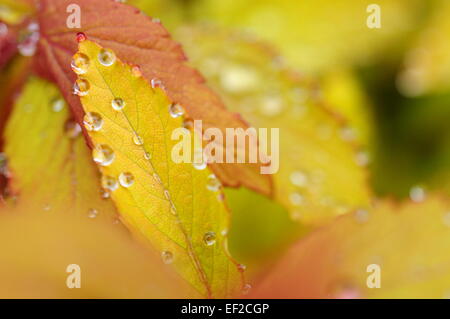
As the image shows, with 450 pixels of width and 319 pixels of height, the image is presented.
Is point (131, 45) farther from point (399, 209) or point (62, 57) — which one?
point (399, 209)

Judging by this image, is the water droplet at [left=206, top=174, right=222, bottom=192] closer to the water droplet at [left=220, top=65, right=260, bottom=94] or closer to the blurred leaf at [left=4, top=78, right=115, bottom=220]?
the blurred leaf at [left=4, top=78, right=115, bottom=220]

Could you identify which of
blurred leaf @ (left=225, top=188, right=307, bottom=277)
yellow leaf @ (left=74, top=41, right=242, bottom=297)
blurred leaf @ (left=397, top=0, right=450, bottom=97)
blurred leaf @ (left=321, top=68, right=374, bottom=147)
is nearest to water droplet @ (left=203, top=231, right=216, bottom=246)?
yellow leaf @ (left=74, top=41, right=242, bottom=297)

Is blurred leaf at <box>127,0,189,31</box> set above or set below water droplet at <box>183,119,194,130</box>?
above

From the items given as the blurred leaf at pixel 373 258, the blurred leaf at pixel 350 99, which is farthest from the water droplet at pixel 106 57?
the blurred leaf at pixel 350 99

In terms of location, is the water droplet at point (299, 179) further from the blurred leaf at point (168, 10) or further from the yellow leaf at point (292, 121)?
the blurred leaf at point (168, 10)

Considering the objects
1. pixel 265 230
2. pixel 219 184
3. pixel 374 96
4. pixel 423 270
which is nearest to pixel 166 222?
pixel 219 184

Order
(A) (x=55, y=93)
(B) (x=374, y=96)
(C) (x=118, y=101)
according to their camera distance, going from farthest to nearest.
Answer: (B) (x=374, y=96) → (A) (x=55, y=93) → (C) (x=118, y=101)
